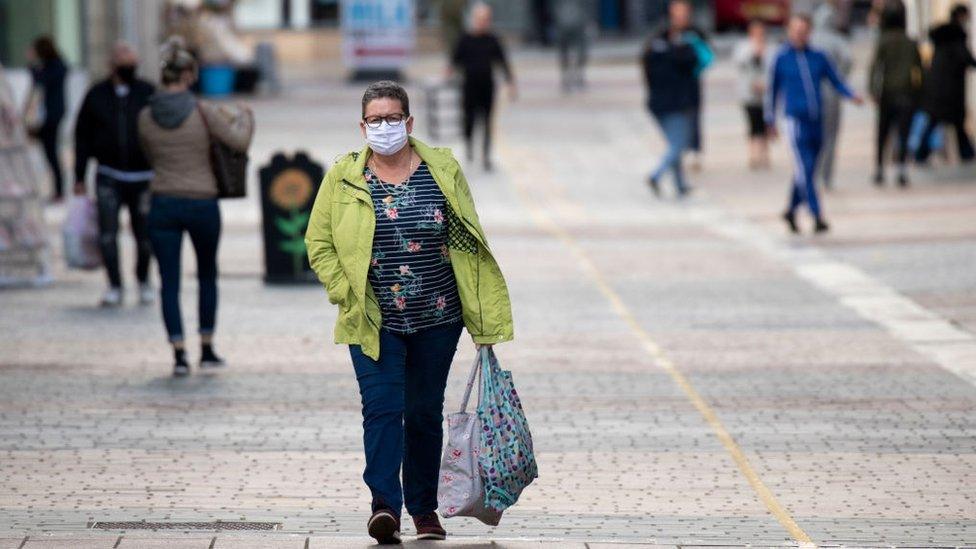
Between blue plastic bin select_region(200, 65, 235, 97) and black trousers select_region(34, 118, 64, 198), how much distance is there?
44.1ft

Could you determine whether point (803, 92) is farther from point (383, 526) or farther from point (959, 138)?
point (383, 526)

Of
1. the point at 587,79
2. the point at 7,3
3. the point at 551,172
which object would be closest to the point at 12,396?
the point at 551,172

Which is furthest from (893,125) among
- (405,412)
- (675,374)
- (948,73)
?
(405,412)

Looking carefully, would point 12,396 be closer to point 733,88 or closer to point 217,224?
point 217,224

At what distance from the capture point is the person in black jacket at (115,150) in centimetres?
1261

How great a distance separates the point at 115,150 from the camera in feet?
41.9

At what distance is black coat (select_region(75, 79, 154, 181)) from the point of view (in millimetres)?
12609

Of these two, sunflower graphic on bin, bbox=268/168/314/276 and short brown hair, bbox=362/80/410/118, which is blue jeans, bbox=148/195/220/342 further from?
short brown hair, bbox=362/80/410/118

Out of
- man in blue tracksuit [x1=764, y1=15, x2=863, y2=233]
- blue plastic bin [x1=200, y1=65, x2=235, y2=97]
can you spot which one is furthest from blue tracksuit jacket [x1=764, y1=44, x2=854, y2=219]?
blue plastic bin [x1=200, y1=65, x2=235, y2=97]

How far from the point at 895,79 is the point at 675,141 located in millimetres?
2463

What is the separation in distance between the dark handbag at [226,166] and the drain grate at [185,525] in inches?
149

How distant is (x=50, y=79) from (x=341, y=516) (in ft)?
48.0

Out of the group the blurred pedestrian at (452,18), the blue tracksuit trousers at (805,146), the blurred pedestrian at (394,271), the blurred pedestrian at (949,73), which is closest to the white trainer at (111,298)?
the blue tracksuit trousers at (805,146)

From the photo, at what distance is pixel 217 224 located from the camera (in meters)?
10.8
